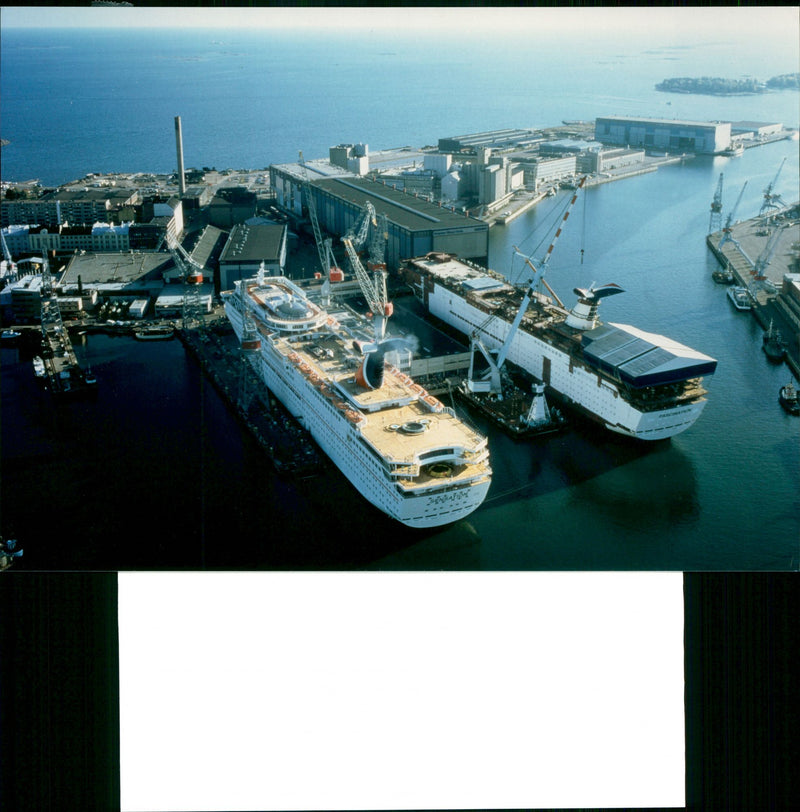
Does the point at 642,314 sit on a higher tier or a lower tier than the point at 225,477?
higher

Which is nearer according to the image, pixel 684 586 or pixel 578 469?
pixel 684 586

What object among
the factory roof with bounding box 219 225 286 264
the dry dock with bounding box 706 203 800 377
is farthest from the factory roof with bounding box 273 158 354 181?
the dry dock with bounding box 706 203 800 377

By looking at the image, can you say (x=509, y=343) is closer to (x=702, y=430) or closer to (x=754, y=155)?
(x=702, y=430)

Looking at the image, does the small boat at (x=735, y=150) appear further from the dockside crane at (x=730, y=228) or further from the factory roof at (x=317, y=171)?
the factory roof at (x=317, y=171)

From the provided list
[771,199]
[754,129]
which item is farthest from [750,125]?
[771,199]

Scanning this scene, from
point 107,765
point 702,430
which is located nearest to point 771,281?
point 702,430

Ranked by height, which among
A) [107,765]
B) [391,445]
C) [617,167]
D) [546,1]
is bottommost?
[107,765]

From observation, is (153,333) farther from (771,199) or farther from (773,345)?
(771,199)
